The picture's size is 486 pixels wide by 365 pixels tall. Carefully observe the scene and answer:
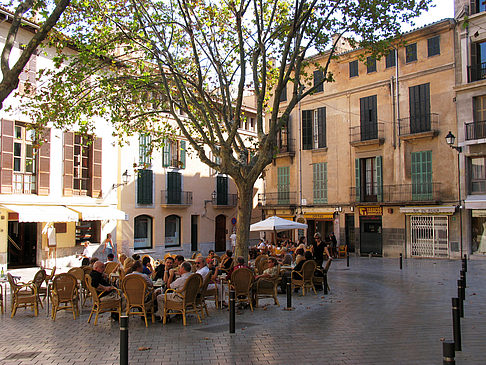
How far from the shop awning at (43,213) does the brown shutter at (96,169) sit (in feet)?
8.63

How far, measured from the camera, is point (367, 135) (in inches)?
1149

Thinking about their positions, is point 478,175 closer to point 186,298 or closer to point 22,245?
point 186,298

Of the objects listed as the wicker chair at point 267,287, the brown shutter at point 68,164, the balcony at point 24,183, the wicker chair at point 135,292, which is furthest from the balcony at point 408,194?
the wicker chair at point 135,292

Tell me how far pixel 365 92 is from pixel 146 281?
933 inches

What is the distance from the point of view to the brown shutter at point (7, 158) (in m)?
20.6

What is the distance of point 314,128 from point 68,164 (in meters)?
16.3

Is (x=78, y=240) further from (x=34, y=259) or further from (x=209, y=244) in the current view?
(x=209, y=244)

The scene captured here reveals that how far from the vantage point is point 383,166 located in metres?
28.4

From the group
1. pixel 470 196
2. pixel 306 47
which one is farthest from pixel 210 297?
pixel 470 196

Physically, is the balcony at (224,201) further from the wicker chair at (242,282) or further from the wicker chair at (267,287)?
the wicker chair at (242,282)

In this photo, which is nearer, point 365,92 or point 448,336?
point 448,336

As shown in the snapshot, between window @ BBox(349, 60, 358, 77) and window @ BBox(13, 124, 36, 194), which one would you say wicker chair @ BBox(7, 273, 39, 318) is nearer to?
window @ BBox(13, 124, 36, 194)

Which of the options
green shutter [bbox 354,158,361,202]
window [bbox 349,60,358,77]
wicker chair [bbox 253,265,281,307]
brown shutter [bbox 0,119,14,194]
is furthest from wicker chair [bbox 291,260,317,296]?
window [bbox 349,60,358,77]

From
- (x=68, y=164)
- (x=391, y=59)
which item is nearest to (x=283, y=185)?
(x=391, y=59)
